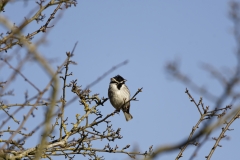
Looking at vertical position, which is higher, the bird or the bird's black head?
the bird's black head

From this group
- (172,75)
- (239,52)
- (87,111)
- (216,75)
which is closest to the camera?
(239,52)

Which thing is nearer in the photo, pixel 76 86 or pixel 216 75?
pixel 216 75

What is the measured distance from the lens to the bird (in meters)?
11.1

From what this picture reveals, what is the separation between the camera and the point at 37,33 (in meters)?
6.24

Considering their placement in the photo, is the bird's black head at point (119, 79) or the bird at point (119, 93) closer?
the bird at point (119, 93)

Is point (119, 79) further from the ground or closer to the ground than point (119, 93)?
further from the ground

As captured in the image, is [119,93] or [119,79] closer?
→ [119,93]

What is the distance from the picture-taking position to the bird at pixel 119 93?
1112cm

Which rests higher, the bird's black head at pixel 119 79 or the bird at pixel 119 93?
the bird's black head at pixel 119 79

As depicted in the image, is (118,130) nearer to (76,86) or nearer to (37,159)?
(76,86)

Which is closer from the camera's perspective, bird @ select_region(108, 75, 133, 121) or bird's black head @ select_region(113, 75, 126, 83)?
bird @ select_region(108, 75, 133, 121)

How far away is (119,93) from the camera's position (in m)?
11.2

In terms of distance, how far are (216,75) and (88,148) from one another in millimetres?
4419

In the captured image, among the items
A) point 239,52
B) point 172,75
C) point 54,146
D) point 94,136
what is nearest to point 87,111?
point 94,136
